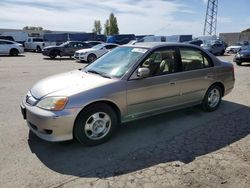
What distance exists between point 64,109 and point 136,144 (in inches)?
52.1

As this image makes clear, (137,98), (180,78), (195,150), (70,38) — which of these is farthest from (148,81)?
(70,38)

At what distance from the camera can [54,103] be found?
3.90 metres

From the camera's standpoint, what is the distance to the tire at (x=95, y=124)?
4070 millimetres

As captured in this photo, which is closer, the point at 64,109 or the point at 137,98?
the point at 64,109

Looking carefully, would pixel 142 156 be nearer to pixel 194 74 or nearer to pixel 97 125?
pixel 97 125

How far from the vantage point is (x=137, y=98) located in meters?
4.60

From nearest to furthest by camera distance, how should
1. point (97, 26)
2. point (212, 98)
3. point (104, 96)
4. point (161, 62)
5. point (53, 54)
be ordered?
point (104, 96)
point (161, 62)
point (212, 98)
point (53, 54)
point (97, 26)

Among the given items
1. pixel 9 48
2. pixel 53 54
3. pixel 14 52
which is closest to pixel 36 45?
pixel 14 52

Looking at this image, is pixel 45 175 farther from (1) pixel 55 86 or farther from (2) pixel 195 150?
(2) pixel 195 150

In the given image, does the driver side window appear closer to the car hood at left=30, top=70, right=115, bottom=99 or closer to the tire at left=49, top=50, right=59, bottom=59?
the car hood at left=30, top=70, right=115, bottom=99

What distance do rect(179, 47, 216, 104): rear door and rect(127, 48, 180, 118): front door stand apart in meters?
0.21

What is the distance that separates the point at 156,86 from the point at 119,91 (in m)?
0.83

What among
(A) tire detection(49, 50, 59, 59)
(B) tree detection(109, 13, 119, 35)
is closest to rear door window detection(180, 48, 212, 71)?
(A) tire detection(49, 50, 59, 59)

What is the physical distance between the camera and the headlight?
3869 mm
